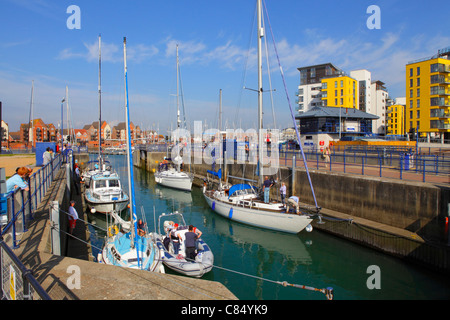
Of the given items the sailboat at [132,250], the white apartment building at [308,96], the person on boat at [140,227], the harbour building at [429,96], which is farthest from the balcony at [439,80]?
the sailboat at [132,250]

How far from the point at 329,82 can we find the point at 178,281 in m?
68.3

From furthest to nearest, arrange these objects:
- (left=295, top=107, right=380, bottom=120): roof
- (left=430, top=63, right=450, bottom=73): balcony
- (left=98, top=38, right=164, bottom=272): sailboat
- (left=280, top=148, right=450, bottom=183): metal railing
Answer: (left=295, top=107, right=380, bottom=120): roof, (left=430, top=63, right=450, bottom=73): balcony, (left=280, top=148, right=450, bottom=183): metal railing, (left=98, top=38, right=164, bottom=272): sailboat

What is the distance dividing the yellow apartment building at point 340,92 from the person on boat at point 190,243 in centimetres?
6124

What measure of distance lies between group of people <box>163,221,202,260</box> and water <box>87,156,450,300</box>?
110 cm

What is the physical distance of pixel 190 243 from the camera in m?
11.7

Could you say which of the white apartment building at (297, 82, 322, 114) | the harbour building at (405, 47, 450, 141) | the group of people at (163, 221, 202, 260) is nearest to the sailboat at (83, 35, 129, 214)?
the group of people at (163, 221, 202, 260)

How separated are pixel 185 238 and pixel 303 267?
18.1 feet

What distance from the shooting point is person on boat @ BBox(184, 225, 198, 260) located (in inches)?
457

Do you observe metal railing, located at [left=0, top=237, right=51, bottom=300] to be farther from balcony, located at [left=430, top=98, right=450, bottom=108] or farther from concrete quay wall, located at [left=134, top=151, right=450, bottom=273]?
balcony, located at [left=430, top=98, right=450, bottom=108]

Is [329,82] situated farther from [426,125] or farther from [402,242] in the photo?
[402,242]

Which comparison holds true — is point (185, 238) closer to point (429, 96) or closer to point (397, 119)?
point (429, 96)

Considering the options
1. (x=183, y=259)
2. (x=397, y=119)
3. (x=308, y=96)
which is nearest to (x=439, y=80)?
(x=308, y=96)

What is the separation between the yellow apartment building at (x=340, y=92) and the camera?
65.4 meters

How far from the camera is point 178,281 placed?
676 cm
